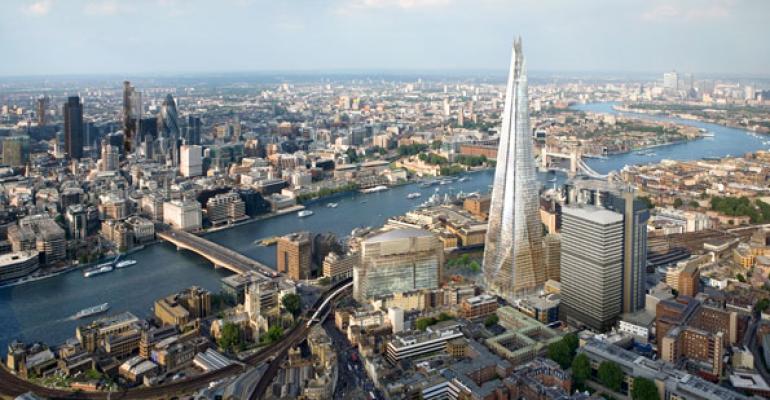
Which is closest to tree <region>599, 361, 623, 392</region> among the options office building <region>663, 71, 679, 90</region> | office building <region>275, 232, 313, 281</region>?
office building <region>275, 232, 313, 281</region>

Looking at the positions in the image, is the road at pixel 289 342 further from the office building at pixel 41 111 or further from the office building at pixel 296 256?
the office building at pixel 41 111

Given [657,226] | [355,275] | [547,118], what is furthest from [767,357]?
[547,118]

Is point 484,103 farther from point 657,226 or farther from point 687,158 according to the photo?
point 657,226

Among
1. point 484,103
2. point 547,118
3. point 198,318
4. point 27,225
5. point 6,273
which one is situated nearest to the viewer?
point 198,318

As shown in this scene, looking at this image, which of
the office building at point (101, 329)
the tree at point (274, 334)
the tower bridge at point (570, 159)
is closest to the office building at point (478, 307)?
the tree at point (274, 334)

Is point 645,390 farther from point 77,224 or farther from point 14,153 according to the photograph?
point 14,153

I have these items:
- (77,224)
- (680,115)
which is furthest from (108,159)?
(680,115)
